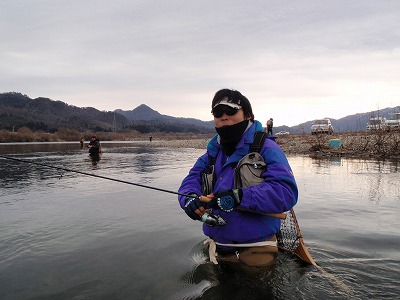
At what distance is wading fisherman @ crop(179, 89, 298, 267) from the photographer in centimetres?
362

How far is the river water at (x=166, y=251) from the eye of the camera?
4.14m

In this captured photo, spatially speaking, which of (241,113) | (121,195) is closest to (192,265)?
(241,113)

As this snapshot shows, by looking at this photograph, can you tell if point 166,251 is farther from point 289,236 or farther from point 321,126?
point 321,126

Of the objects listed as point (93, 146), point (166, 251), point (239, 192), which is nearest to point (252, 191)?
point (239, 192)

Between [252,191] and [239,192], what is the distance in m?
0.16

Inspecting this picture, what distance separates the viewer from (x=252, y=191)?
362 centimetres

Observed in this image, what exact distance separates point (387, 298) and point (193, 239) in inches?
148

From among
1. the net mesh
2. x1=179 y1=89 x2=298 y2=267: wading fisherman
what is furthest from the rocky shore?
x1=179 y1=89 x2=298 y2=267: wading fisherman

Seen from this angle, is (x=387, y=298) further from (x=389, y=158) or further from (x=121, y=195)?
(x=389, y=158)

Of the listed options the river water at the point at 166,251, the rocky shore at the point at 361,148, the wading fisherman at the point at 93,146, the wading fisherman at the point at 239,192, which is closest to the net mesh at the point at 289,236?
the river water at the point at 166,251

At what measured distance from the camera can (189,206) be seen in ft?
12.9

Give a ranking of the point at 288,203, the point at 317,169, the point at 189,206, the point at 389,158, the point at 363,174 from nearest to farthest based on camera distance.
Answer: the point at 288,203 < the point at 189,206 < the point at 363,174 < the point at 317,169 < the point at 389,158

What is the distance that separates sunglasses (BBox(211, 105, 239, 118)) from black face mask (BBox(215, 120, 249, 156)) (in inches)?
6.9

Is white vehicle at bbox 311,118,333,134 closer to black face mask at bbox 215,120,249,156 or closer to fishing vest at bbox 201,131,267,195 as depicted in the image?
black face mask at bbox 215,120,249,156
